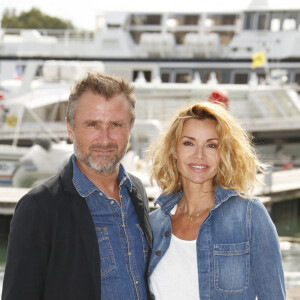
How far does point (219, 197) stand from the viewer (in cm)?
246

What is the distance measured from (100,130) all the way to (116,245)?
1.67 ft

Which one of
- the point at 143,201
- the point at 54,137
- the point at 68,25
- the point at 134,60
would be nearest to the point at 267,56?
the point at 134,60

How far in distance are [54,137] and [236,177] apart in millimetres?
11878

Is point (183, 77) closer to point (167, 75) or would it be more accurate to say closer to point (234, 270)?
point (167, 75)

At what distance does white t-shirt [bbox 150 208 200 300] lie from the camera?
7.82 ft

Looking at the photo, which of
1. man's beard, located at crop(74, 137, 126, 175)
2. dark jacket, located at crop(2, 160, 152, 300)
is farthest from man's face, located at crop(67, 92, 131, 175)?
dark jacket, located at crop(2, 160, 152, 300)

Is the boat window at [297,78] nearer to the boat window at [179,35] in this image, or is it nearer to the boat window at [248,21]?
the boat window at [248,21]

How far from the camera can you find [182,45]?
97.0ft

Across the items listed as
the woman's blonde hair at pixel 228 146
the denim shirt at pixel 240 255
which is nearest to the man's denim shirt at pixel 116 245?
the denim shirt at pixel 240 255

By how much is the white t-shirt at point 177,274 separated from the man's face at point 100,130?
0.46 metres

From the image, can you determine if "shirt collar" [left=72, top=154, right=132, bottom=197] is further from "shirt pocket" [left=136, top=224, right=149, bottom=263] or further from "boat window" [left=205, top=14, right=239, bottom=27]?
"boat window" [left=205, top=14, right=239, bottom=27]

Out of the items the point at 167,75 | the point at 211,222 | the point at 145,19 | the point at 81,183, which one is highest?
the point at 145,19

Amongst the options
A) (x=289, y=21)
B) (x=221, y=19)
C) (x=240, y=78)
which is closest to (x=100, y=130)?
(x=240, y=78)

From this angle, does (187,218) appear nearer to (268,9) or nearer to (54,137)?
(54,137)
